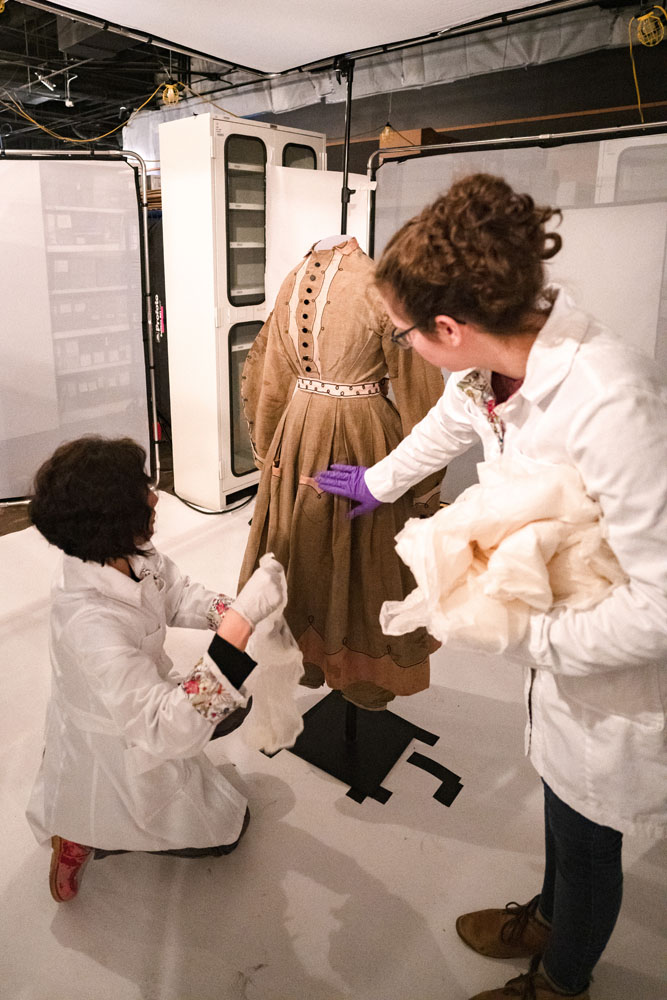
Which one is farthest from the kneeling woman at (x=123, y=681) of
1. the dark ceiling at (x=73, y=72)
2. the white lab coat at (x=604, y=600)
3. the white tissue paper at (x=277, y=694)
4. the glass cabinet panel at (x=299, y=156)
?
the dark ceiling at (x=73, y=72)

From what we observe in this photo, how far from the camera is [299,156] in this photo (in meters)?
3.65

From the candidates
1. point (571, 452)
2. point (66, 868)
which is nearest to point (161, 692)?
point (66, 868)

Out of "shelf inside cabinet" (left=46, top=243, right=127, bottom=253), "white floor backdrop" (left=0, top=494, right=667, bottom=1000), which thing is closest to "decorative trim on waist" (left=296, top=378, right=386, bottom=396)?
"white floor backdrop" (left=0, top=494, right=667, bottom=1000)

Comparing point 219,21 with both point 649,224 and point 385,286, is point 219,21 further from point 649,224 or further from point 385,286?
point 385,286

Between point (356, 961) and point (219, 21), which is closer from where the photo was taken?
point (356, 961)

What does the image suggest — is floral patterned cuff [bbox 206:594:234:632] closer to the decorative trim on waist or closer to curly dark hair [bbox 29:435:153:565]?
curly dark hair [bbox 29:435:153:565]

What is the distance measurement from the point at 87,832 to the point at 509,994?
2.99 feet

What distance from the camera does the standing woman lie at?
0.84 meters

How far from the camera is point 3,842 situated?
172 cm

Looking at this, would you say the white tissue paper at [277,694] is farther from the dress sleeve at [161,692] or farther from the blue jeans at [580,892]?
the blue jeans at [580,892]

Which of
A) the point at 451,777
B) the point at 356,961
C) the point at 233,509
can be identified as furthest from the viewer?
the point at 233,509

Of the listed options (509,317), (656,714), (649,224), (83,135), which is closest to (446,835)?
(656,714)

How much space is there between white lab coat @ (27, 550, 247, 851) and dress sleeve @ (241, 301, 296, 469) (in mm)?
473

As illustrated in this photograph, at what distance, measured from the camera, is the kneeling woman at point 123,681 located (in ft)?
4.17
